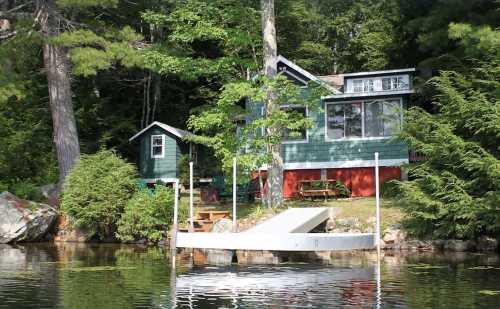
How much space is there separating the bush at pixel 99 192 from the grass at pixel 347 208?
86.7 inches

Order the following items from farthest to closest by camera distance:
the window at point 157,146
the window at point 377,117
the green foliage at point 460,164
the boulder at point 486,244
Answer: the window at point 157,146 → the window at point 377,117 → the boulder at point 486,244 → the green foliage at point 460,164

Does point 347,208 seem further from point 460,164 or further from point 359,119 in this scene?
point 359,119

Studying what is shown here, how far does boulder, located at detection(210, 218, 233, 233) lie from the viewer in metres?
19.9

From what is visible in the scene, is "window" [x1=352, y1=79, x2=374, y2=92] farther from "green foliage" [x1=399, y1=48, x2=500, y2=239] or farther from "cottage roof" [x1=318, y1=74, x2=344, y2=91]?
"green foliage" [x1=399, y1=48, x2=500, y2=239]

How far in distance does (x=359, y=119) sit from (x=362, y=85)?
4.71 ft

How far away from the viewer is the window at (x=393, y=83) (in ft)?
91.4

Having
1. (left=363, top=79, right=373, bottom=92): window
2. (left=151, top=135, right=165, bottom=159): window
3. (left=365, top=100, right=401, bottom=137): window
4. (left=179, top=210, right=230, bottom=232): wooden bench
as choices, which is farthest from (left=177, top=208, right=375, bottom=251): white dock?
(left=151, top=135, right=165, bottom=159): window

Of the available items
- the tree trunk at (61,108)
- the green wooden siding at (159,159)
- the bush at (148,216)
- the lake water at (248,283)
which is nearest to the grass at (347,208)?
the bush at (148,216)

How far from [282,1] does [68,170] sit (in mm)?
18044

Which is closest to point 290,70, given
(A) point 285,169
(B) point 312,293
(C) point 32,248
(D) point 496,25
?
(A) point 285,169

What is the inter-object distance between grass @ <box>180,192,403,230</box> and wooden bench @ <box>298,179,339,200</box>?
1.15ft

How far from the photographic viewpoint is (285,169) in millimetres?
29156

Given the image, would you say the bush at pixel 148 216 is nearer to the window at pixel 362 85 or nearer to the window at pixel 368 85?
the window at pixel 362 85

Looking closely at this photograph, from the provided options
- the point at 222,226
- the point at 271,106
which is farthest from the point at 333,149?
the point at 222,226
